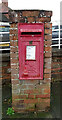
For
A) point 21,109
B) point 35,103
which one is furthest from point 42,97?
point 21,109

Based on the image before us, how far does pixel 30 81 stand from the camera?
288cm

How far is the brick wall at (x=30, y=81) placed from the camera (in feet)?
8.66

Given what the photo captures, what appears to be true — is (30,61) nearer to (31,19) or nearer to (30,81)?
(30,81)

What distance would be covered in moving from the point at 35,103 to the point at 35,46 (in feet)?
4.45

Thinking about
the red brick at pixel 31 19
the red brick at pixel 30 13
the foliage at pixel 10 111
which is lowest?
the foliage at pixel 10 111

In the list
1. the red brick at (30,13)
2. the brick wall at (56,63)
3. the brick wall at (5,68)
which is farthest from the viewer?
Result: the brick wall at (56,63)

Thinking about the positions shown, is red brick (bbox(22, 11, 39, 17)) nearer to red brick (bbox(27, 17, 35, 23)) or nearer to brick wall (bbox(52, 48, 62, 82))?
red brick (bbox(27, 17, 35, 23))

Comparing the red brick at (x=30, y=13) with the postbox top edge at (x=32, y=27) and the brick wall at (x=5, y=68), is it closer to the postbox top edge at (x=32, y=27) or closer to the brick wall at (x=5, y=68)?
the postbox top edge at (x=32, y=27)

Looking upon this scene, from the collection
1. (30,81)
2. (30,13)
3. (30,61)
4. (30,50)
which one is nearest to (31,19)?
(30,13)

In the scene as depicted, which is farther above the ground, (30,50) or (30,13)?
(30,13)

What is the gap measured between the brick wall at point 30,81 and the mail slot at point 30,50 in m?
0.11

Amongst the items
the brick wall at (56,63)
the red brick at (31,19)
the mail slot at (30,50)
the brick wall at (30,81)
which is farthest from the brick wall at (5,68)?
the red brick at (31,19)

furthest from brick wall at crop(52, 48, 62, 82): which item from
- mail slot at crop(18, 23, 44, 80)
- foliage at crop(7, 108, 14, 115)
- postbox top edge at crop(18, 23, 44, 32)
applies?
foliage at crop(7, 108, 14, 115)

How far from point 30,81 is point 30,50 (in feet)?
2.38
